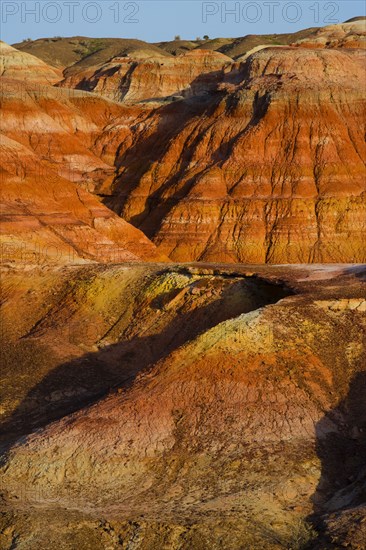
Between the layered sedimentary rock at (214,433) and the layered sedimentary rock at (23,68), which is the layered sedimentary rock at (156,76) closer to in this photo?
the layered sedimentary rock at (23,68)

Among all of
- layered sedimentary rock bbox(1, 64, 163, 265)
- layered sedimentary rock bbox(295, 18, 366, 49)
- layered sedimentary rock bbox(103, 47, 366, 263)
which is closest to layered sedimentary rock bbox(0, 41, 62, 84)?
layered sedimentary rock bbox(1, 64, 163, 265)

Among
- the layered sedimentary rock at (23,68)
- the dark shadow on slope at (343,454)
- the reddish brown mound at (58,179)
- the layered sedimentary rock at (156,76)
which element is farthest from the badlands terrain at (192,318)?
the layered sedimentary rock at (23,68)

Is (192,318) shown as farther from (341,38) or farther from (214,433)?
(341,38)

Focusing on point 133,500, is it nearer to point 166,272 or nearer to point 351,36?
point 166,272

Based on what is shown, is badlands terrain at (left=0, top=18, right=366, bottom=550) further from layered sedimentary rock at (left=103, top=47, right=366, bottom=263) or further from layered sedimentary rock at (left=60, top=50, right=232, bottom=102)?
layered sedimentary rock at (left=60, top=50, right=232, bottom=102)

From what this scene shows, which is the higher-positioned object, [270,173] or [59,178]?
[270,173]

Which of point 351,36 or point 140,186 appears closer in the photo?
point 140,186

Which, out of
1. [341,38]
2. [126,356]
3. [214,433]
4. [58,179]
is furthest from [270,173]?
[214,433]

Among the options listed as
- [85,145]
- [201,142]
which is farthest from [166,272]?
[85,145]
